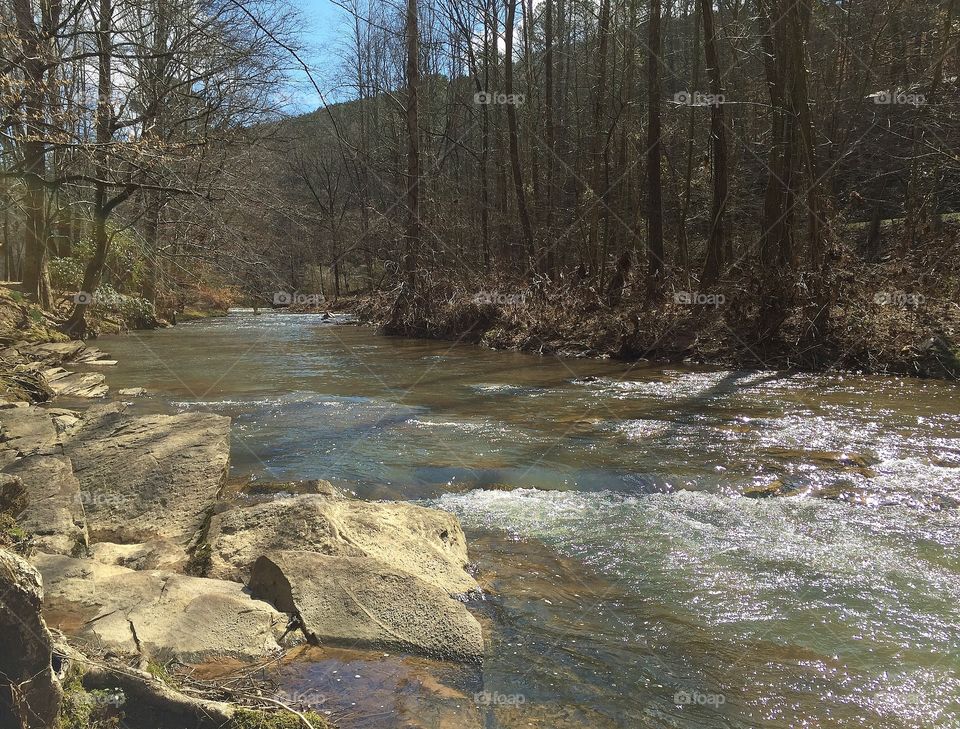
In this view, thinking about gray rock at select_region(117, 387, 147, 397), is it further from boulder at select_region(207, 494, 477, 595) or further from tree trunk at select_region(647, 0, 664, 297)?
tree trunk at select_region(647, 0, 664, 297)

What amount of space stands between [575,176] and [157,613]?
1952 centimetres

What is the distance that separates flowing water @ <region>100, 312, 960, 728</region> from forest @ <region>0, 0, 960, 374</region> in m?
2.11

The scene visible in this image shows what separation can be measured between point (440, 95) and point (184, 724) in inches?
1383

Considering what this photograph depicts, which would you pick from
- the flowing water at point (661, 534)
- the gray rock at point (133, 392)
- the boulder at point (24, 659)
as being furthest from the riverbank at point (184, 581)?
the gray rock at point (133, 392)

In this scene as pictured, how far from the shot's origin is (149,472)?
4.68 metres

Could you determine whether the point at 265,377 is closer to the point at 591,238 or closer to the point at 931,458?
the point at 931,458

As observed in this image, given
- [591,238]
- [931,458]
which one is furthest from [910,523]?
[591,238]

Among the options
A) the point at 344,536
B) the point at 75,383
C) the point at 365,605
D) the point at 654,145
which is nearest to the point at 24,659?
the point at 365,605

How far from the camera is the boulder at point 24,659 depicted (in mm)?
1854

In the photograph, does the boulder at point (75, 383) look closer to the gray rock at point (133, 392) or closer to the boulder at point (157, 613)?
the gray rock at point (133, 392)

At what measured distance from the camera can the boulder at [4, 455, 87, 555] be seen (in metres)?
3.47

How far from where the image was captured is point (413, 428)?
753 centimetres

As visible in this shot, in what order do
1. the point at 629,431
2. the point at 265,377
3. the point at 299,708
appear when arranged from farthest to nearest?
the point at 265,377 < the point at 629,431 < the point at 299,708

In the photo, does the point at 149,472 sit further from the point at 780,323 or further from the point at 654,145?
the point at 654,145
